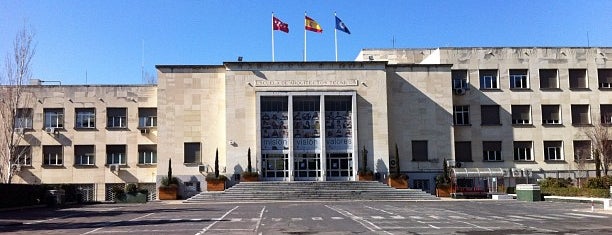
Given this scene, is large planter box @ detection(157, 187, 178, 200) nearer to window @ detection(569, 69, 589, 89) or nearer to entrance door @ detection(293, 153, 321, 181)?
entrance door @ detection(293, 153, 321, 181)

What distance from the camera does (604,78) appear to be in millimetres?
56531

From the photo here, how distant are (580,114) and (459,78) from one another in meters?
11.1

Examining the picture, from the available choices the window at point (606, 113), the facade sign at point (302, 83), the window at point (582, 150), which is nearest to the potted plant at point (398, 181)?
the facade sign at point (302, 83)

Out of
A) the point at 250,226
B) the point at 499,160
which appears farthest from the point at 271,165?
the point at 250,226

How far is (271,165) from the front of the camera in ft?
169

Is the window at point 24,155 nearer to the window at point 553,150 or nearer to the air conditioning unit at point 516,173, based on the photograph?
the air conditioning unit at point 516,173

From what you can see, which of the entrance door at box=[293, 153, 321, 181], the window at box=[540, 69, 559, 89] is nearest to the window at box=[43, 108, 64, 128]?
the entrance door at box=[293, 153, 321, 181]

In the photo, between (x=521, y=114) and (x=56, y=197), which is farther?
(x=521, y=114)

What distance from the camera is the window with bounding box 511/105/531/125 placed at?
55719 mm

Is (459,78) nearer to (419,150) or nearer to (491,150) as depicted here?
(491,150)

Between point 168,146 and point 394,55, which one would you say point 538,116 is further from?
point 168,146

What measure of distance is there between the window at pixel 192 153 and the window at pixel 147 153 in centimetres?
358

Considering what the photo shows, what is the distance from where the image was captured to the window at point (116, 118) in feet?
177

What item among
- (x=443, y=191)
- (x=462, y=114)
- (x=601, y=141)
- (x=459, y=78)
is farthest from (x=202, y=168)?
(x=601, y=141)
